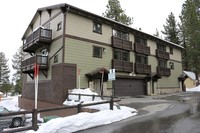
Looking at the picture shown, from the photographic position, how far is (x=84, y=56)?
698 inches

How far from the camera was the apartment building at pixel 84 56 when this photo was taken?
16.7 metres

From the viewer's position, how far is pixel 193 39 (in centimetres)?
3406

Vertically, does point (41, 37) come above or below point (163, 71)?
above

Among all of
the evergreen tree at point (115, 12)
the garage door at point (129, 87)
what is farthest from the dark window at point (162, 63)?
Answer: the evergreen tree at point (115, 12)

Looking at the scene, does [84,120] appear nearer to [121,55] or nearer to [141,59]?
[121,55]

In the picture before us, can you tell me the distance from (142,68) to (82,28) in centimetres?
1020

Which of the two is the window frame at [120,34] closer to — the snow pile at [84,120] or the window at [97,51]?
the window at [97,51]

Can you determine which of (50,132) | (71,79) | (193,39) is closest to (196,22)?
(193,39)

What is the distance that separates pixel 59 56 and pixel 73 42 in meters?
1.86

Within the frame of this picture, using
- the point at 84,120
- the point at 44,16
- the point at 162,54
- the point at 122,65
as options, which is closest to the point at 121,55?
the point at 122,65

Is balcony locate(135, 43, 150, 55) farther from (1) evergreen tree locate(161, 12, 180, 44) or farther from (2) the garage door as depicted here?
(1) evergreen tree locate(161, 12, 180, 44)

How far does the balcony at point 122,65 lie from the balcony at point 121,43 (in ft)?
5.69

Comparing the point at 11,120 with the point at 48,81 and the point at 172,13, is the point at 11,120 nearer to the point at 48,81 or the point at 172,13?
the point at 48,81

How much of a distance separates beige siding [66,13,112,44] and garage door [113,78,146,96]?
5160 mm
